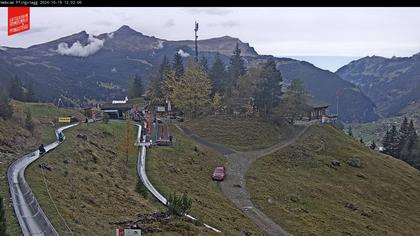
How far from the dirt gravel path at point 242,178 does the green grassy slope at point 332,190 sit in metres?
1.02

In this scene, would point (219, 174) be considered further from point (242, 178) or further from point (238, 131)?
point (238, 131)

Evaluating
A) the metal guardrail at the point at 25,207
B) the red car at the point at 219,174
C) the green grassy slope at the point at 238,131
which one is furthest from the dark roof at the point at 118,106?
the metal guardrail at the point at 25,207

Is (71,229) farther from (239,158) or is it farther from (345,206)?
(239,158)

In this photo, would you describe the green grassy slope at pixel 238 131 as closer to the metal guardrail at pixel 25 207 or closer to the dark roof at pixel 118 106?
the dark roof at pixel 118 106

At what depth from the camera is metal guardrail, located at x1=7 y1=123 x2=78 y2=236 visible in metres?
21.6

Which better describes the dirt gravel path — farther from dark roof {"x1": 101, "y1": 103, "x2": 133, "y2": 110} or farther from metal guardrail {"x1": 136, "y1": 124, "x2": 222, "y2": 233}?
dark roof {"x1": 101, "y1": 103, "x2": 133, "y2": 110}

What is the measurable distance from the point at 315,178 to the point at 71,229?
40.1 m

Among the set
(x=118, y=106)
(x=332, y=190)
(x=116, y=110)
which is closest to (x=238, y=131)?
(x=332, y=190)

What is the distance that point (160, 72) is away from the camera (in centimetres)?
9600

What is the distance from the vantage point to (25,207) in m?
24.2

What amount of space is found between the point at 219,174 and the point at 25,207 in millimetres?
27567

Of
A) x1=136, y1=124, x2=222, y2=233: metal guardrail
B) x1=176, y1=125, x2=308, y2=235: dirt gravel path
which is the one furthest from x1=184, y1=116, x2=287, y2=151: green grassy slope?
x1=136, y1=124, x2=222, y2=233: metal guardrail

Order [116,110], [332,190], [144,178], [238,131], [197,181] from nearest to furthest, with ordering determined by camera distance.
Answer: [144,178], [197,181], [332,190], [238,131], [116,110]

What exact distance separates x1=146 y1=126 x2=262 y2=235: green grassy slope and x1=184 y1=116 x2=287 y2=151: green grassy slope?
735 centimetres
